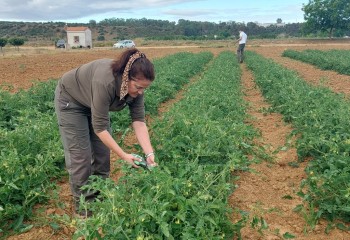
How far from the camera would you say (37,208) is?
3691mm

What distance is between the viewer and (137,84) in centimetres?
284

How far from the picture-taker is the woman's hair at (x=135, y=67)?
2738mm

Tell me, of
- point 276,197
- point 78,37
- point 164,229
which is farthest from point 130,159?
point 78,37

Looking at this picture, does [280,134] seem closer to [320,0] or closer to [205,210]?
[205,210]

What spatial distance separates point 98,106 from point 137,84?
0.35 meters

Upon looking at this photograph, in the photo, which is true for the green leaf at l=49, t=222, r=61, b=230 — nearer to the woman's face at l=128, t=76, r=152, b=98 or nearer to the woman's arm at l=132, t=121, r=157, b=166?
the woman's arm at l=132, t=121, r=157, b=166

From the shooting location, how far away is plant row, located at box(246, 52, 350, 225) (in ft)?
11.1

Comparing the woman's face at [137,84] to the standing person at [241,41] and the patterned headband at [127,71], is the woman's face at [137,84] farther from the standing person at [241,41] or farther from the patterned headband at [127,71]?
the standing person at [241,41]

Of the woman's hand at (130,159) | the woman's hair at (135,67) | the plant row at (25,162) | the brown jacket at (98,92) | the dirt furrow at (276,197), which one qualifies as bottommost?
the dirt furrow at (276,197)

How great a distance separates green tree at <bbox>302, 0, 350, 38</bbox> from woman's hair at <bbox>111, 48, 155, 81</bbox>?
5417 centimetres

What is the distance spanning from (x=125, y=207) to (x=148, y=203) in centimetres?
16

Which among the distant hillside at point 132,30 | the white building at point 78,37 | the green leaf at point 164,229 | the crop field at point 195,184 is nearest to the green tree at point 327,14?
the distant hillside at point 132,30

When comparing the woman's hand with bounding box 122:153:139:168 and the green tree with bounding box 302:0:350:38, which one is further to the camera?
A: the green tree with bounding box 302:0:350:38

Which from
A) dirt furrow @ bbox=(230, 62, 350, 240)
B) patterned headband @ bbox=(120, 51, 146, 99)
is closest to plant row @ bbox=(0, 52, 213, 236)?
patterned headband @ bbox=(120, 51, 146, 99)
